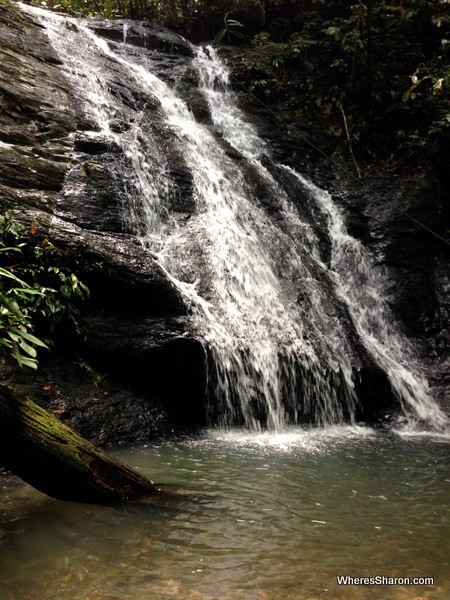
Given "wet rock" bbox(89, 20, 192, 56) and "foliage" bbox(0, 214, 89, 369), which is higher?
"wet rock" bbox(89, 20, 192, 56)

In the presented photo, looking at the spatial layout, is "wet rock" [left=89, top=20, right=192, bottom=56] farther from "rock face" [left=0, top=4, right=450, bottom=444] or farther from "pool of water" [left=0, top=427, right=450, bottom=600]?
"pool of water" [left=0, top=427, right=450, bottom=600]

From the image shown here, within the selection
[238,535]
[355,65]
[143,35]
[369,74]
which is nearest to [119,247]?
[238,535]

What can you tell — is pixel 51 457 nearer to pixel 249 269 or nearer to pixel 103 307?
pixel 103 307

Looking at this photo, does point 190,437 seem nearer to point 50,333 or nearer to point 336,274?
point 50,333

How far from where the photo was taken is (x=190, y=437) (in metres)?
5.14

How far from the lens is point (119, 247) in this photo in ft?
19.0

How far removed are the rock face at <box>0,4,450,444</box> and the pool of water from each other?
113cm

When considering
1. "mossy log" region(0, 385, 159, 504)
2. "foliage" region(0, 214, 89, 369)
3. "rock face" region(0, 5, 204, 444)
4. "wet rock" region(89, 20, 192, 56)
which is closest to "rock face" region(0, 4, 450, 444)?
"rock face" region(0, 5, 204, 444)

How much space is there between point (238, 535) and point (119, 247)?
394 centimetres

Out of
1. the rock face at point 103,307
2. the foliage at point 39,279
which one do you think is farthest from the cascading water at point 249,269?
the foliage at point 39,279

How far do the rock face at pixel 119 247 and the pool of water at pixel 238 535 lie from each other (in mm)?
1134

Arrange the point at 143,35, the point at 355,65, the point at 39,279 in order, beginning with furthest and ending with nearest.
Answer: the point at 143,35 → the point at 355,65 → the point at 39,279

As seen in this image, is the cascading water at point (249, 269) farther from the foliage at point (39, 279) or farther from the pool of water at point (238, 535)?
the pool of water at point (238, 535)

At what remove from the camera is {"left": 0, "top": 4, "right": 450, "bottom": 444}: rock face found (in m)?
5.16
